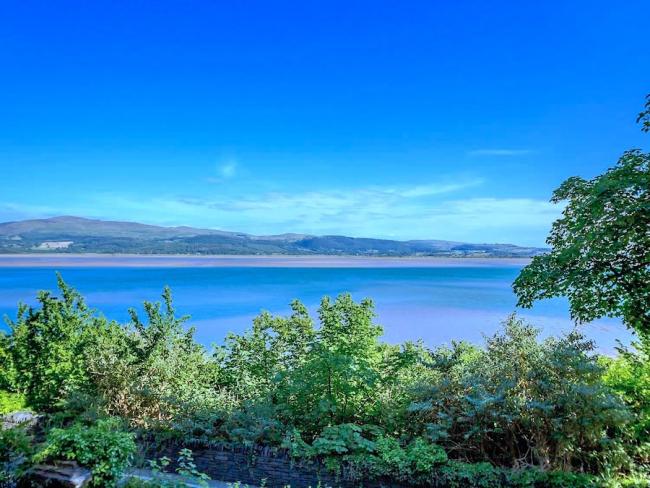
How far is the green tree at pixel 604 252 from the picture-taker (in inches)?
222

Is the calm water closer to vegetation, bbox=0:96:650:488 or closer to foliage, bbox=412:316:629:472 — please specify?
vegetation, bbox=0:96:650:488

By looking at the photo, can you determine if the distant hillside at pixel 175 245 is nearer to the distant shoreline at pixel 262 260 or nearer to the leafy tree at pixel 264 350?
the distant shoreline at pixel 262 260

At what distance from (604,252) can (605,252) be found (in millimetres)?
39

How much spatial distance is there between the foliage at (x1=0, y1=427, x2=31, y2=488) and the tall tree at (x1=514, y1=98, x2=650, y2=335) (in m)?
7.24

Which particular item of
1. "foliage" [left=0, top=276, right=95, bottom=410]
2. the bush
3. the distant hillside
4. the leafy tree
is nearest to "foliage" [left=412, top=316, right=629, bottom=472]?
the bush

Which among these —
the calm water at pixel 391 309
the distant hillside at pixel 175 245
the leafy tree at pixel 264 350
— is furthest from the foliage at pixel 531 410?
the distant hillside at pixel 175 245

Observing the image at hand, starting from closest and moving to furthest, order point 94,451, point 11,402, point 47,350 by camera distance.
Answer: point 94,451, point 11,402, point 47,350

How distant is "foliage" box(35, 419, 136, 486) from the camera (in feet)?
13.5

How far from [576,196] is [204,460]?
7.43m

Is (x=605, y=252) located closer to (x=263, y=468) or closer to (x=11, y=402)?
(x=263, y=468)

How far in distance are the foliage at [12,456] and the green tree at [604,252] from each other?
7.24 m

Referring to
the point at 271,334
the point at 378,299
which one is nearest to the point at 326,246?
the point at 378,299

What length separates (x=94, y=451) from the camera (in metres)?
4.21

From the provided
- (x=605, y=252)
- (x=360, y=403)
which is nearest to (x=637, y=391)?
(x=605, y=252)
